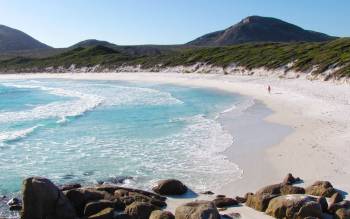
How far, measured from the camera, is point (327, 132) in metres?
18.8

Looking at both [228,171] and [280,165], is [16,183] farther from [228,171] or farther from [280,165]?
[280,165]

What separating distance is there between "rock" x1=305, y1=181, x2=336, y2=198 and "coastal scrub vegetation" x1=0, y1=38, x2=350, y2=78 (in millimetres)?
27918

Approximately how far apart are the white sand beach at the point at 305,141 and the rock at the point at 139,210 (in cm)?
170

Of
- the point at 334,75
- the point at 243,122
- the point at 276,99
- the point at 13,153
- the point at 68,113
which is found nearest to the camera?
the point at 13,153

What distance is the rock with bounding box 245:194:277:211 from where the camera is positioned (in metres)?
9.91

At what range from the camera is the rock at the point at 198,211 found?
860 cm

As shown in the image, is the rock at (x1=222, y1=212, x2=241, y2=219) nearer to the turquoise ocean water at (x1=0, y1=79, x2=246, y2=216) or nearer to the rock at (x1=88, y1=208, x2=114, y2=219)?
the rock at (x1=88, y1=208, x2=114, y2=219)

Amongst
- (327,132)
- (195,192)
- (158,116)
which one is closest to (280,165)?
(195,192)

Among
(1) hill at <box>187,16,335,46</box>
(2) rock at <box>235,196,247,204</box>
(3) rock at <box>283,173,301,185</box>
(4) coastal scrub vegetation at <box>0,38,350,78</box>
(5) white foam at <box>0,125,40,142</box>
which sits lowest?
(5) white foam at <box>0,125,40,142</box>

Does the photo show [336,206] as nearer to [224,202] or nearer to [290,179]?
[224,202]

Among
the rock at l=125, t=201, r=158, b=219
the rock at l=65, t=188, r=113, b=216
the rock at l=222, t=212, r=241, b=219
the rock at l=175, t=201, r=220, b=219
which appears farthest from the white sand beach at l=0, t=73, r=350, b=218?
the rock at l=65, t=188, r=113, b=216

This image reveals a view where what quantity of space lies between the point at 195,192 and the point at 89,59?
84.5 meters

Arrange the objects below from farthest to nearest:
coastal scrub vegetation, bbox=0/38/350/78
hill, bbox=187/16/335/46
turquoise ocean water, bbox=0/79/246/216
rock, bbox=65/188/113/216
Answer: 1. hill, bbox=187/16/335/46
2. coastal scrub vegetation, bbox=0/38/350/78
3. turquoise ocean water, bbox=0/79/246/216
4. rock, bbox=65/188/113/216

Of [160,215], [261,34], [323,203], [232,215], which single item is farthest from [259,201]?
[261,34]
